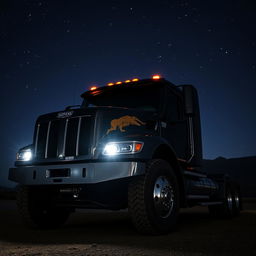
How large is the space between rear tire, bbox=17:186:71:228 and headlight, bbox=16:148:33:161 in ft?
1.65

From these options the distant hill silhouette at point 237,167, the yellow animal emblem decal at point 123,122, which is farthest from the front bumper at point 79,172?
the distant hill silhouette at point 237,167

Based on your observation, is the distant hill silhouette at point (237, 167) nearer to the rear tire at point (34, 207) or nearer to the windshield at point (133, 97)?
the windshield at point (133, 97)

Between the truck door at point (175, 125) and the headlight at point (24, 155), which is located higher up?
the truck door at point (175, 125)

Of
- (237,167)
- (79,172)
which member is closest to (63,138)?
(79,172)

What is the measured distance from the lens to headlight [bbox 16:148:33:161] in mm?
6141

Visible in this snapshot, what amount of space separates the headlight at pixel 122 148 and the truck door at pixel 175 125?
1.39m

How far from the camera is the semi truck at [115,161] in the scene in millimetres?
5109

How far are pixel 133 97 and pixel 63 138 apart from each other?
1.78 m

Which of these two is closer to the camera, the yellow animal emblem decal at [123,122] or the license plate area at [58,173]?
the license plate area at [58,173]

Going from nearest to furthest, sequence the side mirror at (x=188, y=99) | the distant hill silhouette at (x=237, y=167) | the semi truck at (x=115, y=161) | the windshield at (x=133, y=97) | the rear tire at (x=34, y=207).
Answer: the semi truck at (x=115, y=161) < the rear tire at (x=34, y=207) < the side mirror at (x=188, y=99) < the windshield at (x=133, y=97) < the distant hill silhouette at (x=237, y=167)

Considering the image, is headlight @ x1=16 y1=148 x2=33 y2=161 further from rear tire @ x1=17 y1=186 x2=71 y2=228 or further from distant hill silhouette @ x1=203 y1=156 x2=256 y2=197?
distant hill silhouette @ x1=203 y1=156 x2=256 y2=197

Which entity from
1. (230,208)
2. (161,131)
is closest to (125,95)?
(161,131)

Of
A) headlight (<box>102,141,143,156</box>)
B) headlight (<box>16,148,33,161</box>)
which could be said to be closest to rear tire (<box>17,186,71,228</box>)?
headlight (<box>16,148,33,161</box>)

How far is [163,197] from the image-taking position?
546cm
